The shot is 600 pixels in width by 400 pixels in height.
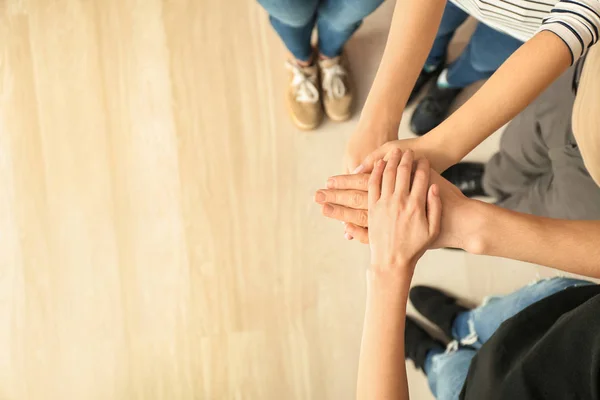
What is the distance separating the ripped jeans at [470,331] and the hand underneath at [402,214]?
0.30 metres

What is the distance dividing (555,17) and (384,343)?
18.0 inches

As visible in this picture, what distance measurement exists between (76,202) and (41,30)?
0.49 m

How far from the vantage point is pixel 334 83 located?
115 cm

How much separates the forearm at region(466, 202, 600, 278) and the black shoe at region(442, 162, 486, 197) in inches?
21.1

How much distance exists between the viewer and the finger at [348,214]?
675 mm

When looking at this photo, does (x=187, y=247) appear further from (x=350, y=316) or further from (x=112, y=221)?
(x=350, y=316)

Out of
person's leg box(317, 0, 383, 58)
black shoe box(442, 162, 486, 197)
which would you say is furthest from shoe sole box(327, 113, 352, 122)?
black shoe box(442, 162, 486, 197)

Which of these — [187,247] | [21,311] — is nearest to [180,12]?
[187,247]

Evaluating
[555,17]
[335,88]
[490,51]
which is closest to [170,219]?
[335,88]

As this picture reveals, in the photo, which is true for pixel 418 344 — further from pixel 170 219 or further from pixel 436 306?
pixel 170 219

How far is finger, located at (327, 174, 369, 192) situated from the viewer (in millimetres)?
674

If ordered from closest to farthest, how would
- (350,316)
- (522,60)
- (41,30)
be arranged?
1. (522,60)
2. (350,316)
3. (41,30)

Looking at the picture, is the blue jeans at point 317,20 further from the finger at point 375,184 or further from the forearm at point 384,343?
the forearm at point 384,343

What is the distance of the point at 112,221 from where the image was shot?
3.99 ft
